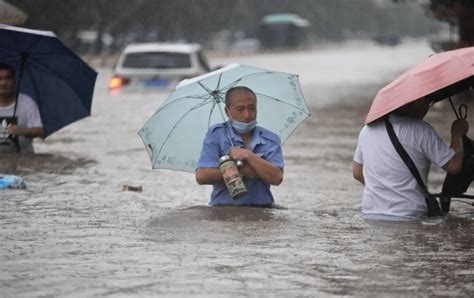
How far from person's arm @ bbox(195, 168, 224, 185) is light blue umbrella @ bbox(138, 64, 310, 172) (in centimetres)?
94

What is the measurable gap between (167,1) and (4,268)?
90.5 meters

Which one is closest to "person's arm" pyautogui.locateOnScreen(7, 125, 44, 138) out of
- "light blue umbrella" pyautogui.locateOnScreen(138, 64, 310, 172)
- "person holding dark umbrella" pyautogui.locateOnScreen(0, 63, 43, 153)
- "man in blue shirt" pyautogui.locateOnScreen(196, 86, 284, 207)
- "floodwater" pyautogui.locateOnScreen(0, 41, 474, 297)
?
"person holding dark umbrella" pyautogui.locateOnScreen(0, 63, 43, 153)

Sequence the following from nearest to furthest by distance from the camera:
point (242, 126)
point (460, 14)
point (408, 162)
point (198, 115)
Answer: point (408, 162), point (242, 126), point (198, 115), point (460, 14)

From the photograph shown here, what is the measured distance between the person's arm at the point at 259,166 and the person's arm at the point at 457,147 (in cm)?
123

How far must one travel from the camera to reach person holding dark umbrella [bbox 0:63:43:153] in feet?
42.9

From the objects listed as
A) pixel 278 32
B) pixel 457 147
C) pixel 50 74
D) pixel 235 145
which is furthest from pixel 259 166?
pixel 278 32

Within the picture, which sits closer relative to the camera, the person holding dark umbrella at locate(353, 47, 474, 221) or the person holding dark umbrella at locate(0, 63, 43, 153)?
the person holding dark umbrella at locate(353, 47, 474, 221)

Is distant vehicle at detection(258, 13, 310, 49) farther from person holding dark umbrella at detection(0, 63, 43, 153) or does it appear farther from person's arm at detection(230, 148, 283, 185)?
person's arm at detection(230, 148, 283, 185)

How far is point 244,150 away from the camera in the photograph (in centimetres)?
894

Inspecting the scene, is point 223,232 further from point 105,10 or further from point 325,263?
point 105,10

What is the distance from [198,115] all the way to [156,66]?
14.6 metres

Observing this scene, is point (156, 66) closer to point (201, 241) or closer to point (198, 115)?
point (198, 115)

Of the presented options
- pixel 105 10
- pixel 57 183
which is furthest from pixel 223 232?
pixel 105 10

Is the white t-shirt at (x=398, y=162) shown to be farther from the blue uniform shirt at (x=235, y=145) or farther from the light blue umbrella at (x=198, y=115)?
the light blue umbrella at (x=198, y=115)
